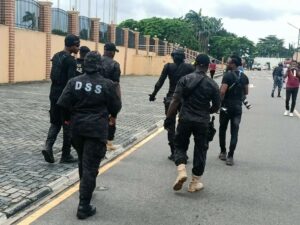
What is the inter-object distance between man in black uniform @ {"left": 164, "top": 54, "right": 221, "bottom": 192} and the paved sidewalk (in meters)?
1.59

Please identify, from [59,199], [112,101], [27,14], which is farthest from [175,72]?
[27,14]

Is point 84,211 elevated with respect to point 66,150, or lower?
lower

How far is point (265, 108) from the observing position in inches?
740

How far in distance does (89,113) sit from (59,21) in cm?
2288

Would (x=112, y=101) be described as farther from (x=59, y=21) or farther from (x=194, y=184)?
(x=59, y=21)

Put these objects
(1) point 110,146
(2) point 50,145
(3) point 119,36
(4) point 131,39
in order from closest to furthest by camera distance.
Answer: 1. (2) point 50,145
2. (1) point 110,146
3. (3) point 119,36
4. (4) point 131,39

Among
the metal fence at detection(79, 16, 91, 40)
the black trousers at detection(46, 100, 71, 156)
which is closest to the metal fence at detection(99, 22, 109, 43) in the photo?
the metal fence at detection(79, 16, 91, 40)

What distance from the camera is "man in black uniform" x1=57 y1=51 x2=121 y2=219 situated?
516 centimetres

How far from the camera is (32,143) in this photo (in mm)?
8992

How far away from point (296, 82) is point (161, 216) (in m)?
11.2

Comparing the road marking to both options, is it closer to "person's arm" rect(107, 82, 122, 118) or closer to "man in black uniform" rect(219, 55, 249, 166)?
"person's arm" rect(107, 82, 122, 118)

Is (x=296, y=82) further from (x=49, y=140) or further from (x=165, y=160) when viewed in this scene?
(x=49, y=140)

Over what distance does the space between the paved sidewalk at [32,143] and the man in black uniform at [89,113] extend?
2.72ft

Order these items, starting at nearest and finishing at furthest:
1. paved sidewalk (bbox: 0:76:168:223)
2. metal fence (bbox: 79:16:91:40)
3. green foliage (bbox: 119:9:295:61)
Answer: paved sidewalk (bbox: 0:76:168:223), metal fence (bbox: 79:16:91:40), green foliage (bbox: 119:9:295:61)
